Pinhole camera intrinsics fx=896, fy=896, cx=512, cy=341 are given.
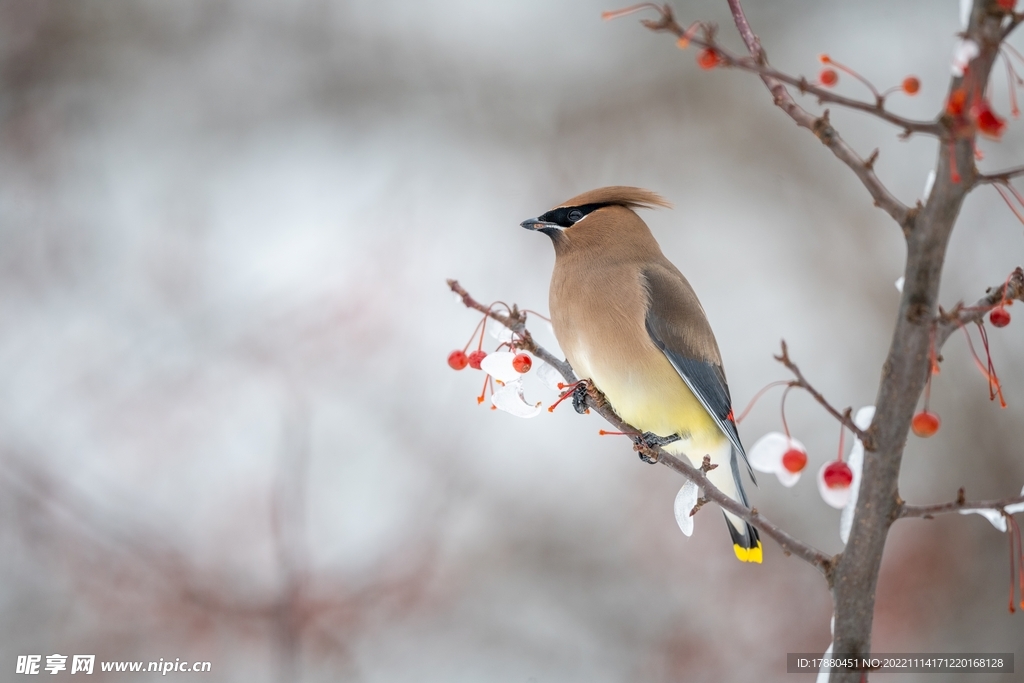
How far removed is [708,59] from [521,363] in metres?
0.75

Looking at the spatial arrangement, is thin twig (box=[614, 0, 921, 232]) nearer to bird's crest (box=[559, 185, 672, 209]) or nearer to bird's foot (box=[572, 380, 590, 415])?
bird's foot (box=[572, 380, 590, 415])

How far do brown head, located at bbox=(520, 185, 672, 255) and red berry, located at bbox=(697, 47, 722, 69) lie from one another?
1330mm

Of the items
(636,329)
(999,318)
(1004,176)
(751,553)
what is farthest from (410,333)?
(1004,176)

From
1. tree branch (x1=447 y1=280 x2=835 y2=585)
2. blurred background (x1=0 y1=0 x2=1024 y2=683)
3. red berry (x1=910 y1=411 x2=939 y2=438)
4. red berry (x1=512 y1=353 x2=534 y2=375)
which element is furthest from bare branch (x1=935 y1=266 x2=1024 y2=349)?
blurred background (x1=0 y1=0 x2=1024 y2=683)

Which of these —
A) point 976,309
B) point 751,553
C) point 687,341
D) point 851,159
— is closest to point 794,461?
point 976,309

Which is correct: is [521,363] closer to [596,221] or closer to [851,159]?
[851,159]

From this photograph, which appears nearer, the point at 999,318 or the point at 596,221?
the point at 999,318

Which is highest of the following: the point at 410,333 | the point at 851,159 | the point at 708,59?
the point at 410,333

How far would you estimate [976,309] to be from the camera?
1217 millimetres

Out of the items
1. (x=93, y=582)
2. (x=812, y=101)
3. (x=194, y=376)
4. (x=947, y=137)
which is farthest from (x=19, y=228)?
(x=947, y=137)

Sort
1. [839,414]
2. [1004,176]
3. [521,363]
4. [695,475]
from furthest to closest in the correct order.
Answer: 1. [521,363]
2. [695,475]
3. [839,414]
4. [1004,176]

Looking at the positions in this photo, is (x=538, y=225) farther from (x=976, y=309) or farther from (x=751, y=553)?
(x=976, y=309)

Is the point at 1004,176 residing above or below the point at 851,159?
below

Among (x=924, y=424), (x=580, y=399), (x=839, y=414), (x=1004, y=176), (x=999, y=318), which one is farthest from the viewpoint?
(x=580, y=399)
